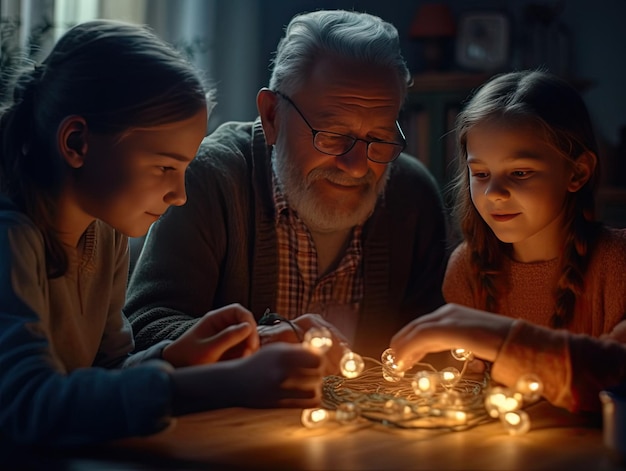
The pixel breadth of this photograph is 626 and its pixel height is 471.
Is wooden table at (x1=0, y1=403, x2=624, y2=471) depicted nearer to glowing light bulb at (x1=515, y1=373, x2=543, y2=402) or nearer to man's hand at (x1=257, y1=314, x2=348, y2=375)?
glowing light bulb at (x1=515, y1=373, x2=543, y2=402)

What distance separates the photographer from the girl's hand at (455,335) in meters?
1.38

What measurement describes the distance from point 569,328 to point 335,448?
746 millimetres

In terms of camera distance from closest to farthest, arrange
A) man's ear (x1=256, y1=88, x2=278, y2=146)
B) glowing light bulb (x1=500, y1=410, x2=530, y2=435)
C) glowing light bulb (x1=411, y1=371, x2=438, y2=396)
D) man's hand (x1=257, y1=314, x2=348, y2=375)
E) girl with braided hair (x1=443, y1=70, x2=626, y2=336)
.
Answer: glowing light bulb (x1=500, y1=410, x2=530, y2=435)
glowing light bulb (x1=411, y1=371, x2=438, y2=396)
man's hand (x1=257, y1=314, x2=348, y2=375)
girl with braided hair (x1=443, y1=70, x2=626, y2=336)
man's ear (x1=256, y1=88, x2=278, y2=146)

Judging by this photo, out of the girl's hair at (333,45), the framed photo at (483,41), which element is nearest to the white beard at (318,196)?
the girl's hair at (333,45)

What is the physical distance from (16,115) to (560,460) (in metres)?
0.96

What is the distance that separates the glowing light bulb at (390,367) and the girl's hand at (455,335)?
0.12 m

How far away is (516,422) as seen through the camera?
1.29m

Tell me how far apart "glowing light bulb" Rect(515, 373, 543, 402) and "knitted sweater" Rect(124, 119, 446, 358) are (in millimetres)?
796

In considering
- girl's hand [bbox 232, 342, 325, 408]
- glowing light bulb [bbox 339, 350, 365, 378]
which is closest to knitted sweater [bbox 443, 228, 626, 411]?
glowing light bulb [bbox 339, 350, 365, 378]

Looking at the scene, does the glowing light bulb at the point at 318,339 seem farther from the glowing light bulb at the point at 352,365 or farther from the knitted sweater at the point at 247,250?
the knitted sweater at the point at 247,250

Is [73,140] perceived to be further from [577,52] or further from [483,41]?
[577,52]

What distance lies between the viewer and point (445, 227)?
7.95ft

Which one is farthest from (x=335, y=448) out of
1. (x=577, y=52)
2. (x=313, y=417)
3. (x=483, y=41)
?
(x=577, y=52)

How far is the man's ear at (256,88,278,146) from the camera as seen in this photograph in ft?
7.19
